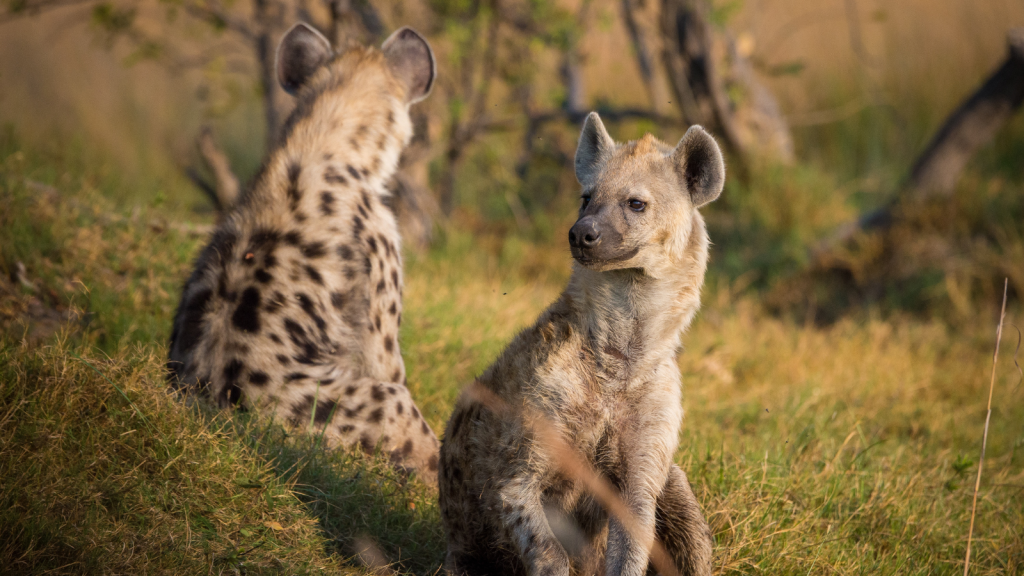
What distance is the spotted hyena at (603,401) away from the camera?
2523 millimetres

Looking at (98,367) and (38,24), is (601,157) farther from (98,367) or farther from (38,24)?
(38,24)

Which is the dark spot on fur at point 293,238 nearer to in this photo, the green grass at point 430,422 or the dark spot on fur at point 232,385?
the dark spot on fur at point 232,385

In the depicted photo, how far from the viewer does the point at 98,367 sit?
9.91 feet

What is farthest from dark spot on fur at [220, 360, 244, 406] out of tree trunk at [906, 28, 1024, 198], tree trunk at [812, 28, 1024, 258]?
tree trunk at [906, 28, 1024, 198]

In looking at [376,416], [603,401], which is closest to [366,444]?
[376,416]

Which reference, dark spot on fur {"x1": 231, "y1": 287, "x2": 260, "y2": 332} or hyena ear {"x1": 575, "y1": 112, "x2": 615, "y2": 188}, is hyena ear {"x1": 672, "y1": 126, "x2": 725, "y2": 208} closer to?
hyena ear {"x1": 575, "y1": 112, "x2": 615, "y2": 188}

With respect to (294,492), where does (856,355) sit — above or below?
below

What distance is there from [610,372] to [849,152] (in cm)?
758

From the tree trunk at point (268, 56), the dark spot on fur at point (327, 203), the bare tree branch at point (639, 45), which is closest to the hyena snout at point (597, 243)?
the dark spot on fur at point (327, 203)

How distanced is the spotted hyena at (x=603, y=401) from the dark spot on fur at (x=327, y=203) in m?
1.31

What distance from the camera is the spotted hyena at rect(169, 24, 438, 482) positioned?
3414mm

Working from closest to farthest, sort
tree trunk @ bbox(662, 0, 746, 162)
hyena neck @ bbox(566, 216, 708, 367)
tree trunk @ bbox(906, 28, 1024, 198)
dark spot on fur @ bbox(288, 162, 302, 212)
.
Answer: hyena neck @ bbox(566, 216, 708, 367)
dark spot on fur @ bbox(288, 162, 302, 212)
tree trunk @ bbox(906, 28, 1024, 198)
tree trunk @ bbox(662, 0, 746, 162)

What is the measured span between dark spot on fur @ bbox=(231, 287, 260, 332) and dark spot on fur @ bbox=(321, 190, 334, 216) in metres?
0.51

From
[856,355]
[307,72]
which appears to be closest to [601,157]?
[307,72]
